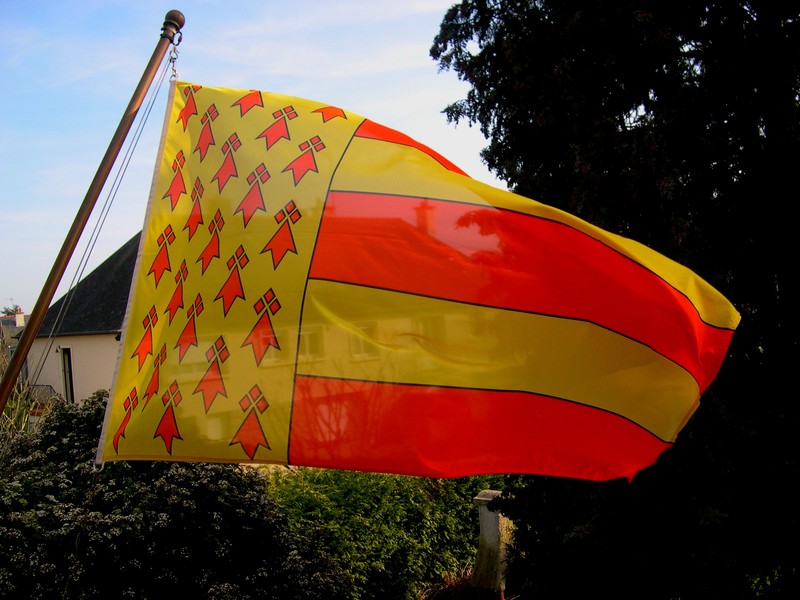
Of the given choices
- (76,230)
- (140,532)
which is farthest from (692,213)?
(140,532)

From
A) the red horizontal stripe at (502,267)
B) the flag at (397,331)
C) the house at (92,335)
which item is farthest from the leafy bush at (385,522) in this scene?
the house at (92,335)

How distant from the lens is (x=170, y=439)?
3.11 metres

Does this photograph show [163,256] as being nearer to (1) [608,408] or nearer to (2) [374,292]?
(2) [374,292]

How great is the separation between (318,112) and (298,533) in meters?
3.93

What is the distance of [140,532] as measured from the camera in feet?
16.5

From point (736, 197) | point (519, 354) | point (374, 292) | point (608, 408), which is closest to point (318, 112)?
point (374, 292)

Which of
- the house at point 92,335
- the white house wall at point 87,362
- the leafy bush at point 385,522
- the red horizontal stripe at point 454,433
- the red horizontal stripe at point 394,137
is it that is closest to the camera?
the red horizontal stripe at point 454,433

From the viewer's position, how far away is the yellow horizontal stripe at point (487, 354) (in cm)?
303

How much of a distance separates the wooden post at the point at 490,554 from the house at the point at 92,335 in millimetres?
19059

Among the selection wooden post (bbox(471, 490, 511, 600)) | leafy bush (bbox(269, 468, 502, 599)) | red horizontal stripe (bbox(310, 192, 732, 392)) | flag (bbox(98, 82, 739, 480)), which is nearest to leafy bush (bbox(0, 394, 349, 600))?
leafy bush (bbox(269, 468, 502, 599))

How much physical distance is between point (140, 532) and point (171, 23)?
10.9ft

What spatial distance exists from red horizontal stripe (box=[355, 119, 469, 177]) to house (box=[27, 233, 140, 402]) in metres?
22.3

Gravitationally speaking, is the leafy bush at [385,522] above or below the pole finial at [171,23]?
below

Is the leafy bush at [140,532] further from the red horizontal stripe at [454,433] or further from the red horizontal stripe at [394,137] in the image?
the red horizontal stripe at [394,137]
